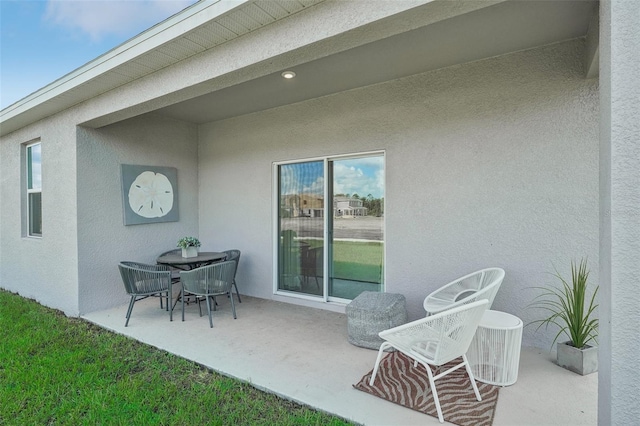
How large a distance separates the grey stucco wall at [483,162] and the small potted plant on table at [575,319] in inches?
5.8

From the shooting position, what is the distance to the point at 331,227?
517cm

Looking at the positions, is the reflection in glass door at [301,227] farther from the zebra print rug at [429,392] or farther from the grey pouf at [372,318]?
the zebra print rug at [429,392]

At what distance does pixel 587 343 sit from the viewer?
333 cm

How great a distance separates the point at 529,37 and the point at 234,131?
4.49 meters

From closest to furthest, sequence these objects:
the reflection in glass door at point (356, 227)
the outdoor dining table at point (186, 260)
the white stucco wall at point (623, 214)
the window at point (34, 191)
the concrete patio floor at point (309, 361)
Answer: the white stucco wall at point (623, 214)
the concrete patio floor at point (309, 361)
the reflection in glass door at point (356, 227)
the outdoor dining table at point (186, 260)
the window at point (34, 191)

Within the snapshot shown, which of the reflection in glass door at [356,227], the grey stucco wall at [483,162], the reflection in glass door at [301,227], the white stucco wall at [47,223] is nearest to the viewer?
the grey stucco wall at [483,162]

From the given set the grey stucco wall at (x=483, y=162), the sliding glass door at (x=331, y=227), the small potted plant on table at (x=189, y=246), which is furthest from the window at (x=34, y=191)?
the grey stucco wall at (x=483, y=162)

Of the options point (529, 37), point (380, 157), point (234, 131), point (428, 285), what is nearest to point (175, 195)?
point (234, 131)

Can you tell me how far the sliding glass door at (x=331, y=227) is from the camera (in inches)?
190

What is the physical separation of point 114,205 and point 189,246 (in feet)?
4.58

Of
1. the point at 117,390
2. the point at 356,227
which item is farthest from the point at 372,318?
the point at 117,390

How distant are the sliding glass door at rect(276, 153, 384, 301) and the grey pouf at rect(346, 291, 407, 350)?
0.93 meters

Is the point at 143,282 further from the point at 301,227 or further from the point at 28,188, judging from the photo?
the point at 28,188

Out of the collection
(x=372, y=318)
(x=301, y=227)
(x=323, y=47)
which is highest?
(x=323, y=47)
